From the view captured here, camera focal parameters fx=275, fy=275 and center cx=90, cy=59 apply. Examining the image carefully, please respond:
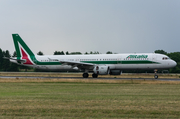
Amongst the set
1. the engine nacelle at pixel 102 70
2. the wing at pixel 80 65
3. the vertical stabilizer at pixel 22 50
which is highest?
the vertical stabilizer at pixel 22 50

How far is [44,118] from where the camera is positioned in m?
10.1

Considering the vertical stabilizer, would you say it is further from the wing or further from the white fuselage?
the wing

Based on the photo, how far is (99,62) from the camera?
44.8 meters

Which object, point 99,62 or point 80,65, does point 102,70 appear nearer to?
point 99,62

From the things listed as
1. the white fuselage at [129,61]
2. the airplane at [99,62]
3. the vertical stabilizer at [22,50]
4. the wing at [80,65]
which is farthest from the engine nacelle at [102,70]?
the vertical stabilizer at [22,50]

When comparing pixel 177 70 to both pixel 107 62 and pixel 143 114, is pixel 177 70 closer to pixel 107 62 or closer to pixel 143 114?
pixel 107 62

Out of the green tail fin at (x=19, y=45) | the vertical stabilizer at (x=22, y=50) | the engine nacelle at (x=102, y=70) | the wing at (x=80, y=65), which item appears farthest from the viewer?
the green tail fin at (x=19, y=45)

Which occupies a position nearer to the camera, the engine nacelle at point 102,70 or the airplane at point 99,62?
the engine nacelle at point 102,70

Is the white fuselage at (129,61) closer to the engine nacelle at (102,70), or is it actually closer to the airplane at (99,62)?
the airplane at (99,62)

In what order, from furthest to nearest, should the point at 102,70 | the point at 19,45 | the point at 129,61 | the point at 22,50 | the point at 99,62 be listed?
the point at 19,45 → the point at 22,50 → the point at 99,62 → the point at 129,61 → the point at 102,70

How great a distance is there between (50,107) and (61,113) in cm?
154

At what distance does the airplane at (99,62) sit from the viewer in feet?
Result: 138

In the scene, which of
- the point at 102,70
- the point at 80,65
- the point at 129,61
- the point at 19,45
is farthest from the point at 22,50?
the point at 129,61

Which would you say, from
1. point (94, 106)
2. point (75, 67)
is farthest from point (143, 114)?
point (75, 67)
